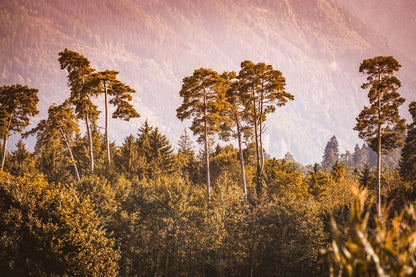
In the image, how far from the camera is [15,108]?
31625 mm

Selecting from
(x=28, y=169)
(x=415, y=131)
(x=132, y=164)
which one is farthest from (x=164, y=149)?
(x=415, y=131)

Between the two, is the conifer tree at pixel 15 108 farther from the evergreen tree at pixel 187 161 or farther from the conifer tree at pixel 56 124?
the evergreen tree at pixel 187 161

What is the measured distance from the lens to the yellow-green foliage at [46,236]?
15.5 m

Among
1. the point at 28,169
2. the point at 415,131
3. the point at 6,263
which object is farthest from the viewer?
the point at 28,169

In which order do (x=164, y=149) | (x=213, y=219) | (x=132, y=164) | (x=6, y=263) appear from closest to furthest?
(x=6, y=263)
(x=213, y=219)
(x=132, y=164)
(x=164, y=149)

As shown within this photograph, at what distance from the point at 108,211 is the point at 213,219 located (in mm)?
8842

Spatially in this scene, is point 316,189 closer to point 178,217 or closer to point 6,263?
point 178,217

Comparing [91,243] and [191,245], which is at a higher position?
[91,243]

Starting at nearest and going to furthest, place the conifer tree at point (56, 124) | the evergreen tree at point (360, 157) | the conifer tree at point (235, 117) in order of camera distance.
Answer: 1. the conifer tree at point (235, 117)
2. the conifer tree at point (56, 124)
3. the evergreen tree at point (360, 157)

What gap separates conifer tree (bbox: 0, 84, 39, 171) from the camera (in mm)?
30641

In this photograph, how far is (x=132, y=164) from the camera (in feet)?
128

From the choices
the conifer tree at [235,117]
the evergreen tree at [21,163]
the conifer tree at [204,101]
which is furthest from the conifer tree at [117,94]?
the evergreen tree at [21,163]

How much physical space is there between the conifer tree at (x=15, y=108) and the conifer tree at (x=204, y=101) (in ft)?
61.6

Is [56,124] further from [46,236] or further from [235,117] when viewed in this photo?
[235,117]
